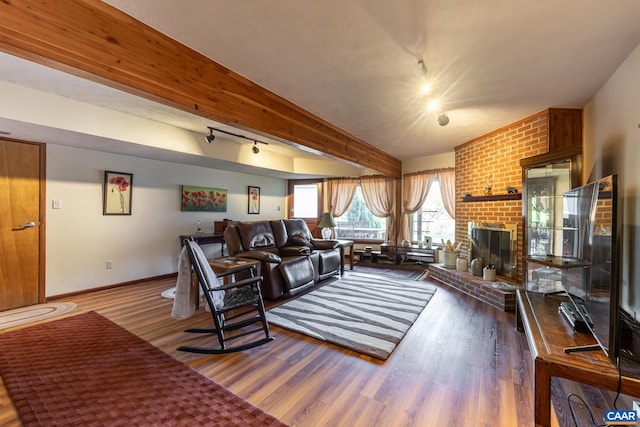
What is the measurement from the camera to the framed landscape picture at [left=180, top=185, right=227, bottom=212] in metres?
4.94

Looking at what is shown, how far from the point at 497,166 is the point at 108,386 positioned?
186 inches

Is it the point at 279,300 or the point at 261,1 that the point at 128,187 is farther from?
the point at 261,1

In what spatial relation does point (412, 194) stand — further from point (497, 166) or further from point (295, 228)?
point (295, 228)

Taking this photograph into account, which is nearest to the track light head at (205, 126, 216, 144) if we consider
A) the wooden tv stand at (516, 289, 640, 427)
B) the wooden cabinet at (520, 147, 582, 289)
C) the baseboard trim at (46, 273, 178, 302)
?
the baseboard trim at (46, 273, 178, 302)

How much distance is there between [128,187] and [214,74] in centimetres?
319

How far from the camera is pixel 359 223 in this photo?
6.57m

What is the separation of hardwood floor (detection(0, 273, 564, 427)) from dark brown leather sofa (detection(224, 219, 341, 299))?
2.85 feet

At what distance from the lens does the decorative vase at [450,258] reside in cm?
432

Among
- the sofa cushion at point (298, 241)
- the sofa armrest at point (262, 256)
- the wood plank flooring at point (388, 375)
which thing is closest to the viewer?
the wood plank flooring at point (388, 375)

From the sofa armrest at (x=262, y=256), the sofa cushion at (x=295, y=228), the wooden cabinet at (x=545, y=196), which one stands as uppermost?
the wooden cabinet at (x=545, y=196)

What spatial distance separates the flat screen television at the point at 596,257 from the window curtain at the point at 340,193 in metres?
4.67

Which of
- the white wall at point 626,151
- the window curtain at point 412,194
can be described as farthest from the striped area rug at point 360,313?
the window curtain at point 412,194

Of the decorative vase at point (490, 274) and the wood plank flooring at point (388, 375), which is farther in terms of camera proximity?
the decorative vase at point (490, 274)

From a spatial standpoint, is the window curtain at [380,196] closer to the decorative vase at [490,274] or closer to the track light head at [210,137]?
the decorative vase at [490,274]
